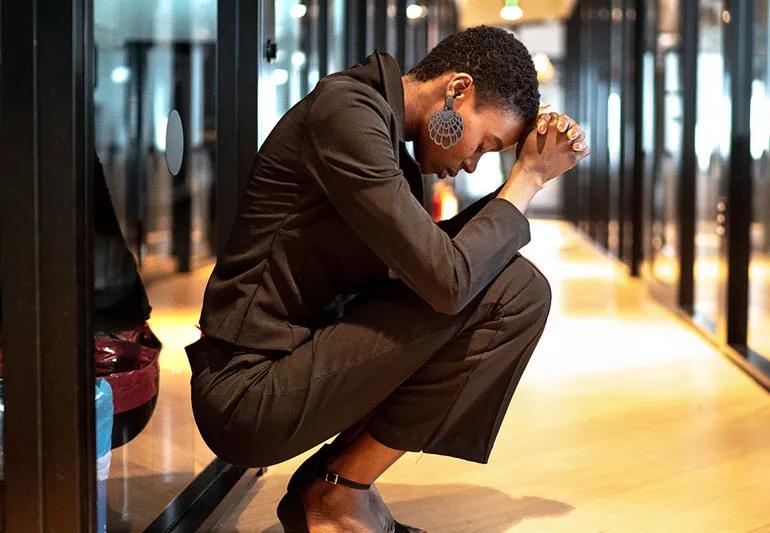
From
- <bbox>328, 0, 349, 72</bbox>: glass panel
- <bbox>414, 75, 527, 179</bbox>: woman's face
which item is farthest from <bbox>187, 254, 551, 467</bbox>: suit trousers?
<bbox>328, 0, 349, 72</bbox>: glass panel

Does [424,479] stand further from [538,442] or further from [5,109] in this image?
[5,109]

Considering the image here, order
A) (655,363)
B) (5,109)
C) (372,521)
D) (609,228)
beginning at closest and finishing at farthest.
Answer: (5,109) < (372,521) < (655,363) < (609,228)

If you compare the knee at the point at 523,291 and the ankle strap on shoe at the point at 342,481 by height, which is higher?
the knee at the point at 523,291

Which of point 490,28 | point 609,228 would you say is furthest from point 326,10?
point 609,228

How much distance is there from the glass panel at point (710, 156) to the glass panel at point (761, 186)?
421 millimetres

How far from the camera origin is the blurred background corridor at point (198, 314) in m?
1.53

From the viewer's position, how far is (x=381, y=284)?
6.80 ft

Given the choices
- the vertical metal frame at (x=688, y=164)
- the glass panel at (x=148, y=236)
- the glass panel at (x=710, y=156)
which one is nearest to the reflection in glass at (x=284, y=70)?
the glass panel at (x=148, y=236)

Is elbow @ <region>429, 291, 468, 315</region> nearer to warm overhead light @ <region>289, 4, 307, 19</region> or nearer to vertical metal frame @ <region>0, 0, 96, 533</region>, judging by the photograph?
vertical metal frame @ <region>0, 0, 96, 533</region>

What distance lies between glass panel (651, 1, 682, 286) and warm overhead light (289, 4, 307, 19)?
3440 millimetres

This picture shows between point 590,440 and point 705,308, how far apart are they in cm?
292

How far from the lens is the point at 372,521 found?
82.5 inches

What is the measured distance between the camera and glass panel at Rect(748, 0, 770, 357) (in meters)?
4.27

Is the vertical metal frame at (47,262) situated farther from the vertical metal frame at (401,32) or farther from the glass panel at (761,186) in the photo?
the vertical metal frame at (401,32)
